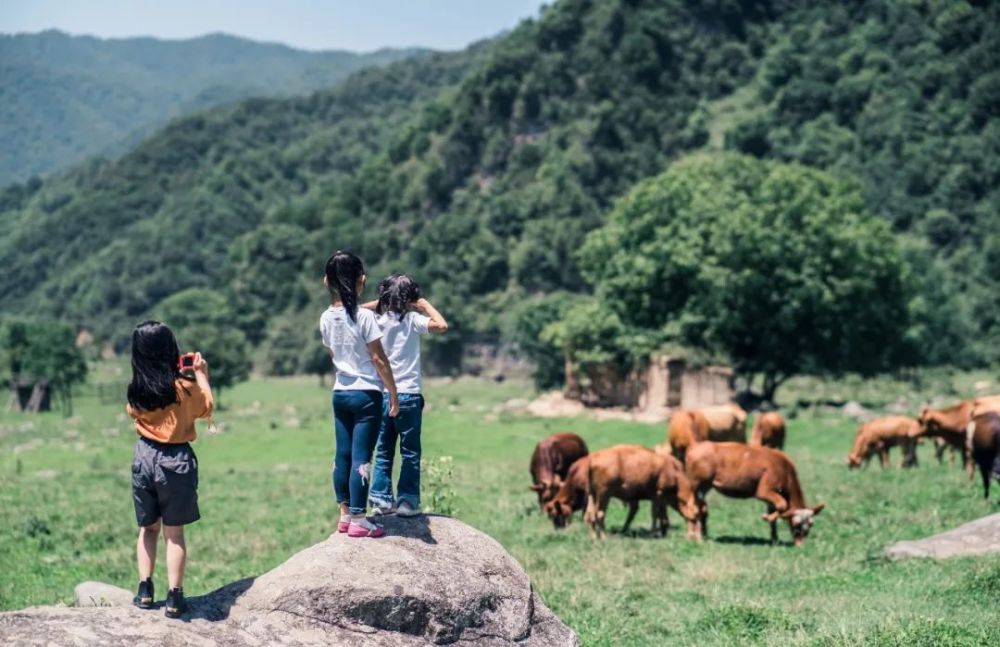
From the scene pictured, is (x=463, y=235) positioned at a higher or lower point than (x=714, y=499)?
higher

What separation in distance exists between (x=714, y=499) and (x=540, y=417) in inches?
1012

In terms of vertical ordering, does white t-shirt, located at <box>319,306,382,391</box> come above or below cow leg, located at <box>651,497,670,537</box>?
above

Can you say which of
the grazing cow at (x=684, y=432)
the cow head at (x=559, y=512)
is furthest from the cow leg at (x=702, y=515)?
the grazing cow at (x=684, y=432)

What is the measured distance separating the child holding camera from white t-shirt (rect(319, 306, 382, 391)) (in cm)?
146

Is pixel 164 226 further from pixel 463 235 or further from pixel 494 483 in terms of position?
pixel 494 483

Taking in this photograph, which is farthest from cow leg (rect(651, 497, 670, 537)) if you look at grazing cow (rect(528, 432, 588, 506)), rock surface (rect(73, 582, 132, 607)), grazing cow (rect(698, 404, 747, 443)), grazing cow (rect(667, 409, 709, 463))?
rock surface (rect(73, 582, 132, 607))

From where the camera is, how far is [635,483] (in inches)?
741

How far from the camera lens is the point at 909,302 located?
54000 millimetres

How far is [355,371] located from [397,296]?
799mm

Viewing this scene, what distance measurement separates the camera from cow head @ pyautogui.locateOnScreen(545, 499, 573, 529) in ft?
64.4

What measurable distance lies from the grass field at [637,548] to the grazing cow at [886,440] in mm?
815

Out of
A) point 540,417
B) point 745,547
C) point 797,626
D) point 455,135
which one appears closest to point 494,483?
point 745,547

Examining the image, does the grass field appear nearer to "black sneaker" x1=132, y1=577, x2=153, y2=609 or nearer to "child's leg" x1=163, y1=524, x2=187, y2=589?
"child's leg" x1=163, y1=524, x2=187, y2=589

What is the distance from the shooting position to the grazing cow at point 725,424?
2812 cm
